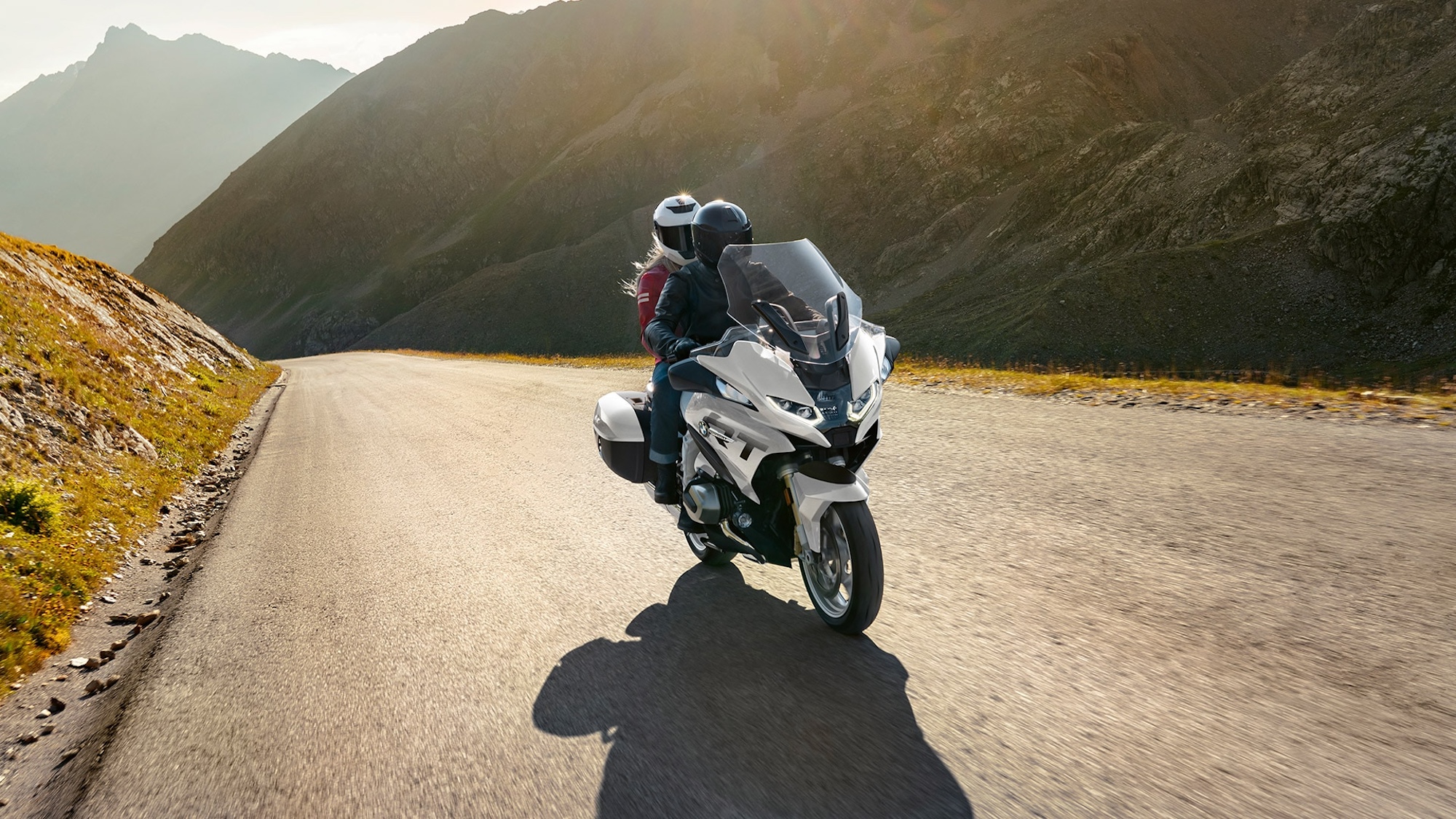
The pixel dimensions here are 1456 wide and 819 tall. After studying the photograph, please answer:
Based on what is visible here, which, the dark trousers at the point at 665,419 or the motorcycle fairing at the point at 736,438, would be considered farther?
the dark trousers at the point at 665,419

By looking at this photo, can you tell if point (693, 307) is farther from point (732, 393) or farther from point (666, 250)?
point (732, 393)

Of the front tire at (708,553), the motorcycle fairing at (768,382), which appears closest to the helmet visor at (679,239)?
the motorcycle fairing at (768,382)

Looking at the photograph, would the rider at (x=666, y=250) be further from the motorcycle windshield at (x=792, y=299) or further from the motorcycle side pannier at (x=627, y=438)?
the motorcycle windshield at (x=792, y=299)

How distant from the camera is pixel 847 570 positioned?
3941mm

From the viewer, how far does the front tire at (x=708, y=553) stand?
5137mm

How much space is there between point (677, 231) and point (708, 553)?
211cm

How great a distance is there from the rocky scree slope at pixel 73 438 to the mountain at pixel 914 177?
29767 millimetres

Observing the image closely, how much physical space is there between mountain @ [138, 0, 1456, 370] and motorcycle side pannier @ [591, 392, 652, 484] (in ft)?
103

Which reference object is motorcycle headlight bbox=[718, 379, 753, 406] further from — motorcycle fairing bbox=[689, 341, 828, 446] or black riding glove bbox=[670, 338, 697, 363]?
black riding glove bbox=[670, 338, 697, 363]

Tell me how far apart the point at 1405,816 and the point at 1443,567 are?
7.78ft

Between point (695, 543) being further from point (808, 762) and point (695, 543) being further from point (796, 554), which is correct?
point (808, 762)

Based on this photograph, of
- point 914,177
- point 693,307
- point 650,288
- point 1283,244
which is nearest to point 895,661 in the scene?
point 693,307

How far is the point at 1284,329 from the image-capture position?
30.7 metres

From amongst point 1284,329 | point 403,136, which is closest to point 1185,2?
point 1284,329
